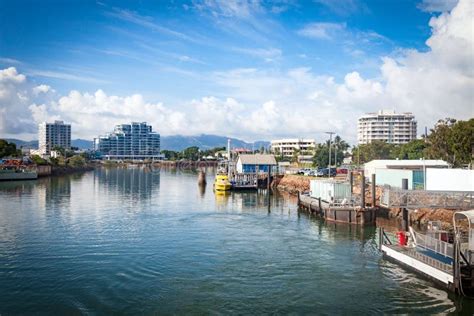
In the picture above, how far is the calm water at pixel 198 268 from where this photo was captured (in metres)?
22.9

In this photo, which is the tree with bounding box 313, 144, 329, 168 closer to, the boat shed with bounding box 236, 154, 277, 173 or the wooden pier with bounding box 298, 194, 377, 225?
the boat shed with bounding box 236, 154, 277, 173

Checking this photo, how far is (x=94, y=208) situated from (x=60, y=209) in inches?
168

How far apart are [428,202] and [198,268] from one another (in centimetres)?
2039

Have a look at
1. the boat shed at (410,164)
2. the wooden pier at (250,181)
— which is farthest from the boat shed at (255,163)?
→ the boat shed at (410,164)

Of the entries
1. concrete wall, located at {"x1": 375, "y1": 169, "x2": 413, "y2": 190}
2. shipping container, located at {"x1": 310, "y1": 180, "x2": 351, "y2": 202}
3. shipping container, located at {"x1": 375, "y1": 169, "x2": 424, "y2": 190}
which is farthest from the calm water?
concrete wall, located at {"x1": 375, "y1": 169, "x2": 413, "y2": 190}

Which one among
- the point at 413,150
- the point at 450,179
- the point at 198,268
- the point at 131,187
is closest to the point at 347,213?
the point at 450,179

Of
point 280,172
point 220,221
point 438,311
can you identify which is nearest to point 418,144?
point 280,172

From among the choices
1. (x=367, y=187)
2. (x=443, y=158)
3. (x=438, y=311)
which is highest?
(x=443, y=158)

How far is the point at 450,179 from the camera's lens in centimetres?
4350

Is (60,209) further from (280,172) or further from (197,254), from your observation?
(280,172)

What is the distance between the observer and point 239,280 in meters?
26.6

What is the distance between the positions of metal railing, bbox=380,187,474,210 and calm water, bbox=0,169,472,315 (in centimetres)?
448

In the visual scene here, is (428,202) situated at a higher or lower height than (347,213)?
higher

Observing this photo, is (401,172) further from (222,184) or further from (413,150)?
(413,150)
